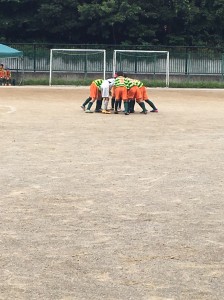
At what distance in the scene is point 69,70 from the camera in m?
50.3

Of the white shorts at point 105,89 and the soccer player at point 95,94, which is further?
the soccer player at point 95,94

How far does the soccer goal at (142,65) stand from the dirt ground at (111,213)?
1106 inches

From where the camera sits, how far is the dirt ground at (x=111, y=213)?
8.02 m

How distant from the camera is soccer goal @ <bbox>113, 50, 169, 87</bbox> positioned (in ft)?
166

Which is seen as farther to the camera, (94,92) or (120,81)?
(94,92)

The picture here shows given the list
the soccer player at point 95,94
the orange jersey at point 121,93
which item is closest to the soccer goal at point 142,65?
the soccer player at point 95,94

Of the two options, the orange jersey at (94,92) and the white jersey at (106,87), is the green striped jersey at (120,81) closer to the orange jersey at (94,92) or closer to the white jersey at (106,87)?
the white jersey at (106,87)

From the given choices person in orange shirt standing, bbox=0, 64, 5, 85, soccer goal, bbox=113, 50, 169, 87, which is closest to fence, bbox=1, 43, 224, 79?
soccer goal, bbox=113, 50, 169, 87

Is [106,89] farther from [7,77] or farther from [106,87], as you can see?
[7,77]

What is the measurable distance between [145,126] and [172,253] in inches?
578

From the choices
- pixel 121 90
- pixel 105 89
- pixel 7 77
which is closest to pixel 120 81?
pixel 121 90

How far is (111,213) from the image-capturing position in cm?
1116

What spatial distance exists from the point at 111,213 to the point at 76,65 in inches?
1566

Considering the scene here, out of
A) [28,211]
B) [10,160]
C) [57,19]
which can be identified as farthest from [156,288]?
[57,19]
